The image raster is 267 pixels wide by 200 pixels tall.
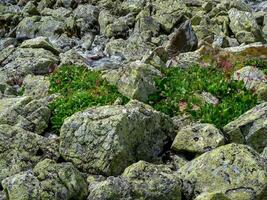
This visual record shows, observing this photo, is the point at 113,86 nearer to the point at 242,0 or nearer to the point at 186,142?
the point at 186,142

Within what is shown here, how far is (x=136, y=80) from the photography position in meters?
18.5

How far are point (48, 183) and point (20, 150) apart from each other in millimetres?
2435

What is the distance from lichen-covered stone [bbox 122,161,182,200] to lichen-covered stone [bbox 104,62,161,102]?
250 inches

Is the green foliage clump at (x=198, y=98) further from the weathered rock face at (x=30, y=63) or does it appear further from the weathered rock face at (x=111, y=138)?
the weathered rock face at (x=30, y=63)

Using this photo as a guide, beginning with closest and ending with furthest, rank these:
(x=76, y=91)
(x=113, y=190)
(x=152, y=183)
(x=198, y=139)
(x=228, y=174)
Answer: (x=113, y=190), (x=152, y=183), (x=228, y=174), (x=198, y=139), (x=76, y=91)

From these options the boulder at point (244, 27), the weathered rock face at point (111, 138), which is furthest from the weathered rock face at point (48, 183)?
the boulder at point (244, 27)

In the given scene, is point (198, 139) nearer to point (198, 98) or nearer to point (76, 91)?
point (198, 98)

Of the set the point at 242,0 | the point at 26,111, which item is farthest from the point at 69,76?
the point at 242,0

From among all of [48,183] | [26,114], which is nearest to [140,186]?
[48,183]

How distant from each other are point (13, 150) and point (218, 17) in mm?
23719

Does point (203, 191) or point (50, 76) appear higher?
point (203, 191)

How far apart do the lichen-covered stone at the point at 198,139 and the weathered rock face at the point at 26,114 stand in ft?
15.3

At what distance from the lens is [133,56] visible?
89.8ft

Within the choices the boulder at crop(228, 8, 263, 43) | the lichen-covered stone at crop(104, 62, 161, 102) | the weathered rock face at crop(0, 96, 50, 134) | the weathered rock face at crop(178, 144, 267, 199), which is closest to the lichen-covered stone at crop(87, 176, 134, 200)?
the weathered rock face at crop(178, 144, 267, 199)
